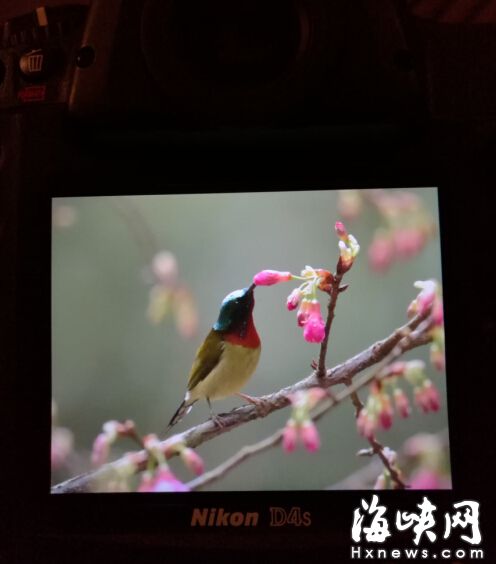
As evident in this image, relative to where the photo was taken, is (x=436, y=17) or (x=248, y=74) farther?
(x=436, y=17)

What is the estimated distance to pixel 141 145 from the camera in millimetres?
815

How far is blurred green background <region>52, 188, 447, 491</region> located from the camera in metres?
0.81

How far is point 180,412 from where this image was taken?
82cm

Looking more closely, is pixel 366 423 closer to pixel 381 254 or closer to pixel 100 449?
pixel 381 254

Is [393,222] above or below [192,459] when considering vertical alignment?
above

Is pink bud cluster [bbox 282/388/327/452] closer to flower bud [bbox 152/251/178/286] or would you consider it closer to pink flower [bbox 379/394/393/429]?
pink flower [bbox 379/394/393/429]

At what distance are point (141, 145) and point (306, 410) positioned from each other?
1.19 feet

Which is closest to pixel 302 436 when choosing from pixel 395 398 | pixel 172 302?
pixel 395 398

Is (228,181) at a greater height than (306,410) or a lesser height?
greater

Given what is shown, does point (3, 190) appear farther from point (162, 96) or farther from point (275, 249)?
point (275, 249)

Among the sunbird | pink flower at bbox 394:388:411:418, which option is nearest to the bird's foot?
the sunbird

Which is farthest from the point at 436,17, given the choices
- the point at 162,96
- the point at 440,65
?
the point at 162,96

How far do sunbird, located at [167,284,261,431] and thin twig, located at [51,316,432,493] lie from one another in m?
0.01

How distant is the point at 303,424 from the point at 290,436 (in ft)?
0.07
